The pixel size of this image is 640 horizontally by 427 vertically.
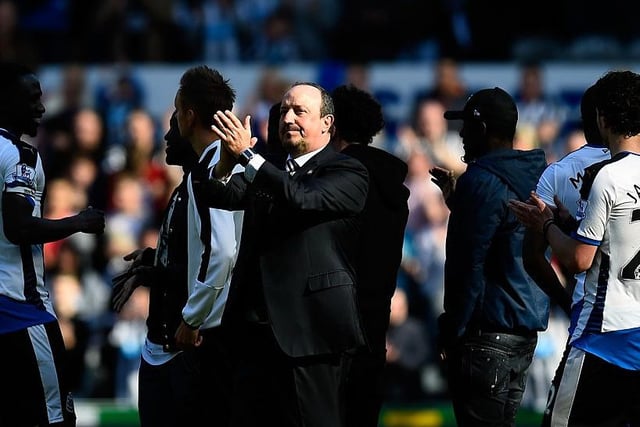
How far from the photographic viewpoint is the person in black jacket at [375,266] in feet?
25.3

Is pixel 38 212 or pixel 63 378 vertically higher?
pixel 38 212

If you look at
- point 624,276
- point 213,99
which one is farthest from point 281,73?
point 624,276

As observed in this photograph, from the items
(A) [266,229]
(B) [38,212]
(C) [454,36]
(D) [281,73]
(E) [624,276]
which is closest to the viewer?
(E) [624,276]

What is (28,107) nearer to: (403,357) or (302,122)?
(302,122)

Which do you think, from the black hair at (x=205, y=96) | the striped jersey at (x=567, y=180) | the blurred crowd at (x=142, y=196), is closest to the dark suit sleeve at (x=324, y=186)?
the black hair at (x=205, y=96)

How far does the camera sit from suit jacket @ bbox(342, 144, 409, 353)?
771 cm

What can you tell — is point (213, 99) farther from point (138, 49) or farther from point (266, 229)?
point (138, 49)

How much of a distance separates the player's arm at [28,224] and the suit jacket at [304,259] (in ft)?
2.78

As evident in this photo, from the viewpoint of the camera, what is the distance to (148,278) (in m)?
7.40

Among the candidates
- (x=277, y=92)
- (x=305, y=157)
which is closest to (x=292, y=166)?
(x=305, y=157)

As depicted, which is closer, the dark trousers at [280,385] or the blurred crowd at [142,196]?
the dark trousers at [280,385]

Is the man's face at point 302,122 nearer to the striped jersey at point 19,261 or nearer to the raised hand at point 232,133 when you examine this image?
the raised hand at point 232,133

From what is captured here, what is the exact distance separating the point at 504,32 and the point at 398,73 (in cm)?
160

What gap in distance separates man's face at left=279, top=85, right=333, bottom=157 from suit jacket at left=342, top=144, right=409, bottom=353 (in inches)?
33.2
